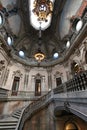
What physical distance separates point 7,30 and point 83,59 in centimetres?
1049

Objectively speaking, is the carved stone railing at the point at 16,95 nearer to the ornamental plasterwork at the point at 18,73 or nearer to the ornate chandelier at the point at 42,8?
the ornamental plasterwork at the point at 18,73

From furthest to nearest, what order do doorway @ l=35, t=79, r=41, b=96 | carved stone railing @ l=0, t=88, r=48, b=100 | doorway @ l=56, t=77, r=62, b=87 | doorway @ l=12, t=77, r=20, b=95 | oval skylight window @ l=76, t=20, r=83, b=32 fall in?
doorway @ l=56, t=77, r=62, b=87 < doorway @ l=35, t=79, r=41, b=96 < doorway @ l=12, t=77, r=20, b=95 < oval skylight window @ l=76, t=20, r=83, b=32 < carved stone railing @ l=0, t=88, r=48, b=100

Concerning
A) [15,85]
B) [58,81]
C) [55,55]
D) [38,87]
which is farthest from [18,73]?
[55,55]

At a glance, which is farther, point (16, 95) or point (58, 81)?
point (58, 81)

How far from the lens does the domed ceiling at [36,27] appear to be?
1388 cm

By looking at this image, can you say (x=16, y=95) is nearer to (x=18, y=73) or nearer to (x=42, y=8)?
(x=18, y=73)

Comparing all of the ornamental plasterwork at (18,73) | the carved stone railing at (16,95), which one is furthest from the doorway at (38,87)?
the ornamental plasterwork at (18,73)

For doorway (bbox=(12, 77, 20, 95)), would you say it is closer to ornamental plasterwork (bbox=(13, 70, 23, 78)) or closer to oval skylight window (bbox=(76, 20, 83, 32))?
ornamental plasterwork (bbox=(13, 70, 23, 78))

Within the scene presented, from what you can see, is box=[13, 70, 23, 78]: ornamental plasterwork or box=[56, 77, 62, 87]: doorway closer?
box=[13, 70, 23, 78]: ornamental plasterwork

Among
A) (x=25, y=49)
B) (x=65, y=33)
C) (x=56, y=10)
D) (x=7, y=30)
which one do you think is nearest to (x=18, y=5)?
(x=7, y=30)

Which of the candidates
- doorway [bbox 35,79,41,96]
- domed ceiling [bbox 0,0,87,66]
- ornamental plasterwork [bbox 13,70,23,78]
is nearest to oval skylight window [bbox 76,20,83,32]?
domed ceiling [bbox 0,0,87,66]

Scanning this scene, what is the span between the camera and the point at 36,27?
746 inches

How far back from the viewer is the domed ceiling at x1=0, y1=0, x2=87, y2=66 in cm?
1388

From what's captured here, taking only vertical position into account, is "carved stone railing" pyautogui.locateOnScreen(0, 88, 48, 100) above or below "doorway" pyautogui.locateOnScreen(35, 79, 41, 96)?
below
